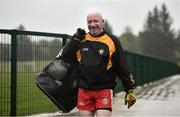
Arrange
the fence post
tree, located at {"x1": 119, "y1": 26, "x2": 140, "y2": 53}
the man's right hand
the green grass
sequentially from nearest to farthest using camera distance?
the man's right hand < the fence post < the green grass < tree, located at {"x1": 119, "y1": 26, "x2": 140, "y2": 53}

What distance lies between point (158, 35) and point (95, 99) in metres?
97.6

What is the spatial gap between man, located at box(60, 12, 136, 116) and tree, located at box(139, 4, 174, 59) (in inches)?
3789

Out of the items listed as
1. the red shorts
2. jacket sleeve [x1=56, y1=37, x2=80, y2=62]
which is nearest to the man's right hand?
jacket sleeve [x1=56, y1=37, x2=80, y2=62]

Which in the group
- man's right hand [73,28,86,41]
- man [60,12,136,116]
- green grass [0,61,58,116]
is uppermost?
man's right hand [73,28,86,41]

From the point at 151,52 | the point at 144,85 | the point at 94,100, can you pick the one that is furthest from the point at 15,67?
the point at 151,52

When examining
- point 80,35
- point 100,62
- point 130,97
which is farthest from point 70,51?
point 130,97

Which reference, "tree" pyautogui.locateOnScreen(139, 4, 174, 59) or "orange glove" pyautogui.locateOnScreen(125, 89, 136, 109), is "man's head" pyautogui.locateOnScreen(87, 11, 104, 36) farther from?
"tree" pyautogui.locateOnScreen(139, 4, 174, 59)

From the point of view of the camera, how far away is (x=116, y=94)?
18047mm

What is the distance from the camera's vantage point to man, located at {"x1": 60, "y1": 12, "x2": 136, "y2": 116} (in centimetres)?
570

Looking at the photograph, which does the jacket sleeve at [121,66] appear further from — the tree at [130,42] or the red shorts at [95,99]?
the tree at [130,42]

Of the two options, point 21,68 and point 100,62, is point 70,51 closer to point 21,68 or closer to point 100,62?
point 100,62

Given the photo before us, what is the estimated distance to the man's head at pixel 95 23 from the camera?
A: 18.7 ft

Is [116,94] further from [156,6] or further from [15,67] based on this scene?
[156,6]

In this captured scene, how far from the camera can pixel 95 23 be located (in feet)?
18.7
